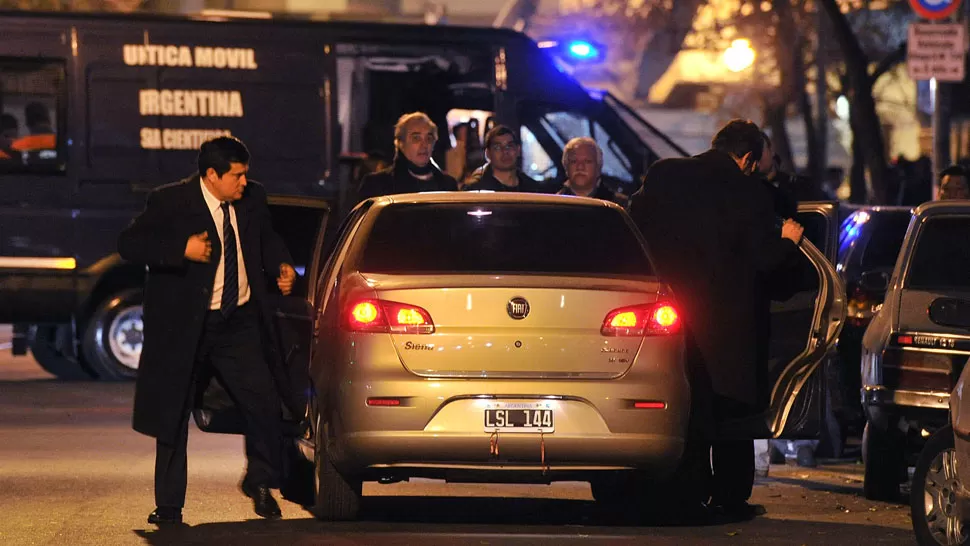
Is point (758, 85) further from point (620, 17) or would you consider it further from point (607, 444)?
point (607, 444)

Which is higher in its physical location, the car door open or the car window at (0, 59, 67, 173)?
the car window at (0, 59, 67, 173)

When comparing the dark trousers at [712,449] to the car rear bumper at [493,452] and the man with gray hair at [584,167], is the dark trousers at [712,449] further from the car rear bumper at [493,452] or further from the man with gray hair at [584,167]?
the man with gray hair at [584,167]

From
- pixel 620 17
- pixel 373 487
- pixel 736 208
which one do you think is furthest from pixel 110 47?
pixel 620 17

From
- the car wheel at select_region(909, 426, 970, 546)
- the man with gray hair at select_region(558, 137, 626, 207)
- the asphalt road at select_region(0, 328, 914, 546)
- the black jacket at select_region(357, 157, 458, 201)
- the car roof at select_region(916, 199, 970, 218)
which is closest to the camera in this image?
the car wheel at select_region(909, 426, 970, 546)

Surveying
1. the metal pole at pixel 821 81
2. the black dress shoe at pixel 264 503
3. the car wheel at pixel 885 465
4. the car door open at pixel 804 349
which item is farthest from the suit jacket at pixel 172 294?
the metal pole at pixel 821 81

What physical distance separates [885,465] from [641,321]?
2.54 metres

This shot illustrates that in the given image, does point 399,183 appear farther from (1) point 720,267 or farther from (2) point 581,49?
(2) point 581,49

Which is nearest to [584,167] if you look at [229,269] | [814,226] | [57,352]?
[814,226]

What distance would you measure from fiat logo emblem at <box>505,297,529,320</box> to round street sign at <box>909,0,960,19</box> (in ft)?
35.3

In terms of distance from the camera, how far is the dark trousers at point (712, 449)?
31.1ft

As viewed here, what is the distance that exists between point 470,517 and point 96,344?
7.64 metres

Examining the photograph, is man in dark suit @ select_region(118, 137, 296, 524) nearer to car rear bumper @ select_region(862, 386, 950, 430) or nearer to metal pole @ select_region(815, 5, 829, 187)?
car rear bumper @ select_region(862, 386, 950, 430)

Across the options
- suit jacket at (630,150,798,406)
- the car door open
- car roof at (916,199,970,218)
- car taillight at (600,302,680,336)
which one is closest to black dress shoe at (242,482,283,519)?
car taillight at (600,302,680,336)

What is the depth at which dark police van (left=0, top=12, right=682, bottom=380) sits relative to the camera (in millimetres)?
16625
